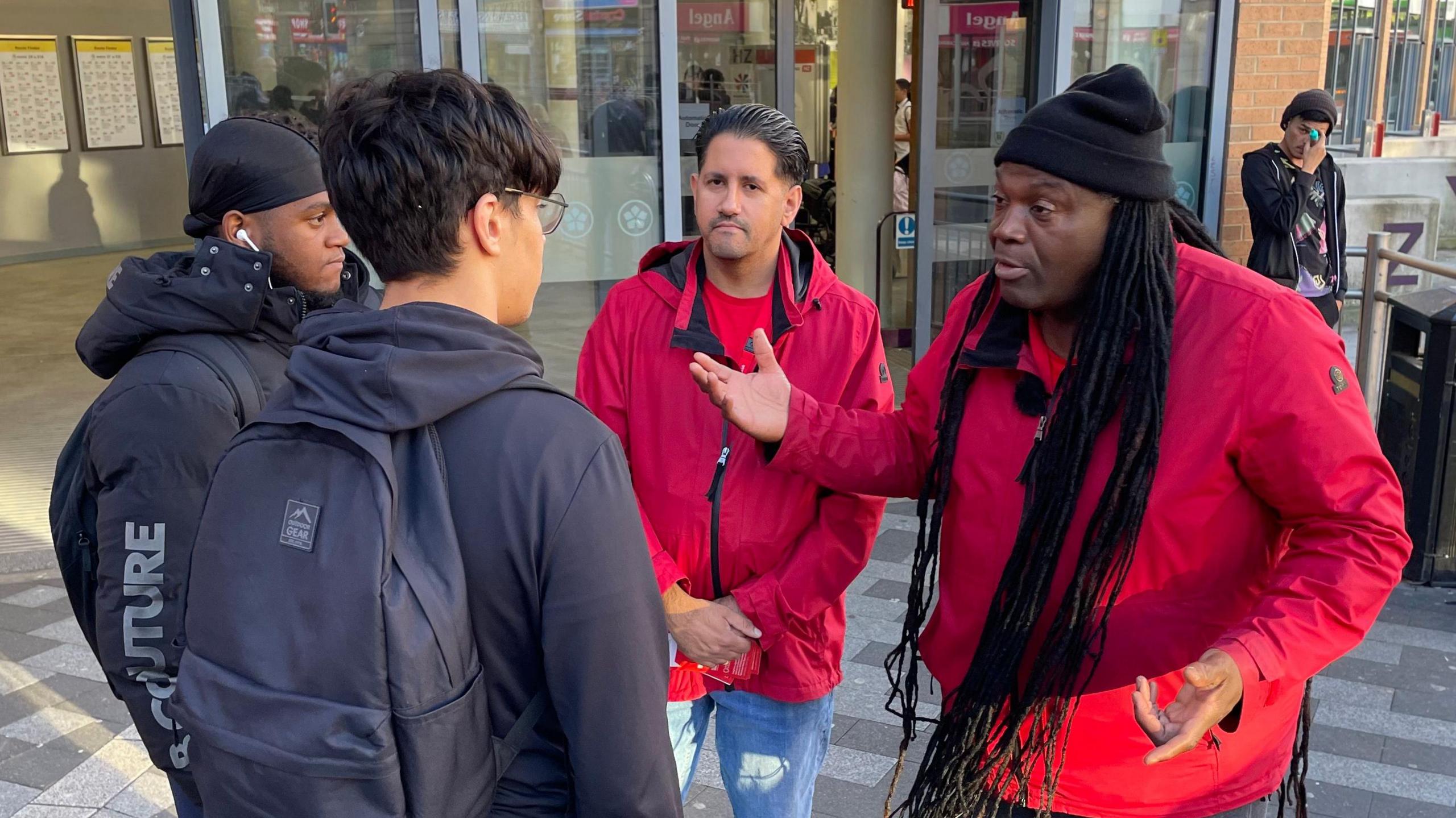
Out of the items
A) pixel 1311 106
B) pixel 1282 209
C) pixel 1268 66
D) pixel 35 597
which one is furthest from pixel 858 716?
pixel 1268 66

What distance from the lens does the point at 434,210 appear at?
1370mm


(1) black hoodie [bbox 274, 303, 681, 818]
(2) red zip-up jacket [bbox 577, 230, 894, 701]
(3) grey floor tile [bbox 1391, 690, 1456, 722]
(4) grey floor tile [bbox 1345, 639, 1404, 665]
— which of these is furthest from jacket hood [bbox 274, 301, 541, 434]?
(4) grey floor tile [bbox 1345, 639, 1404, 665]

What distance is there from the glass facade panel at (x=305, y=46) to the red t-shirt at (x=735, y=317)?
404 centimetres

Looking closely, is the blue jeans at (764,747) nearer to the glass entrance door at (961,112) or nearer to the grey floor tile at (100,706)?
the grey floor tile at (100,706)

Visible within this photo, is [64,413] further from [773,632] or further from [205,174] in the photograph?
[773,632]

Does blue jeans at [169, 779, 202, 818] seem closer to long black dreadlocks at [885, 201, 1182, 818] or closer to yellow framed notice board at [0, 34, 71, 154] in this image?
long black dreadlocks at [885, 201, 1182, 818]

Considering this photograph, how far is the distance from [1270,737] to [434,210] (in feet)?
4.93

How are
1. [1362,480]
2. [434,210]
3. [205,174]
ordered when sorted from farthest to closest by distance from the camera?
[205,174] → [1362,480] → [434,210]

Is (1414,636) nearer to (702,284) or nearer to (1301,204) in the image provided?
(1301,204)

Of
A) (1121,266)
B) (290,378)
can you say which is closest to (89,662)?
(290,378)

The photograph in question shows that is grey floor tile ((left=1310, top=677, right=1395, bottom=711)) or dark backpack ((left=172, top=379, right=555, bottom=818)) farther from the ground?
dark backpack ((left=172, top=379, right=555, bottom=818))

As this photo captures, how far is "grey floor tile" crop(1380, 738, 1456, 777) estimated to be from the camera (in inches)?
144

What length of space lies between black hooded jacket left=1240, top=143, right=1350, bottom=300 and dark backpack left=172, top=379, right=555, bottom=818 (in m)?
6.82

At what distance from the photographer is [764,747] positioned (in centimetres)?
254
